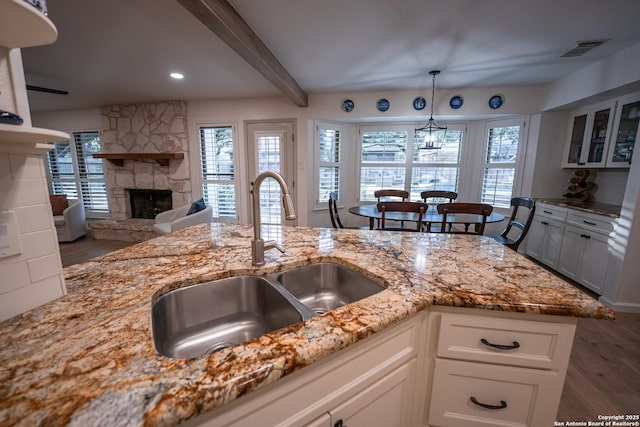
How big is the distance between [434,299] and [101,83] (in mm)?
4808

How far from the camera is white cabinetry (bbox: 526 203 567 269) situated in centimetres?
307

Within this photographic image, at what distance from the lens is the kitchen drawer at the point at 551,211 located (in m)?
3.02

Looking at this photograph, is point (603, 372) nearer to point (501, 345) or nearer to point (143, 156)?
point (501, 345)

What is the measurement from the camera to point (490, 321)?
92 cm

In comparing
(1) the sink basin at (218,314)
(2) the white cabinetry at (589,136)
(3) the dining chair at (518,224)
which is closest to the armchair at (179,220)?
(1) the sink basin at (218,314)

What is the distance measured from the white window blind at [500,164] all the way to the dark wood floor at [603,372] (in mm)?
2029

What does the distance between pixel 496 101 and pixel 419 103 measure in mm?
1020

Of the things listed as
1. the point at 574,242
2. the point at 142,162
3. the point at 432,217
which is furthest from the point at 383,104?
the point at 142,162

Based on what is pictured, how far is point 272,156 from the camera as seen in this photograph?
14.4 feet

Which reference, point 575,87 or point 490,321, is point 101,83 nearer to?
point 490,321

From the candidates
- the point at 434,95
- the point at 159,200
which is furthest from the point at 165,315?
the point at 159,200

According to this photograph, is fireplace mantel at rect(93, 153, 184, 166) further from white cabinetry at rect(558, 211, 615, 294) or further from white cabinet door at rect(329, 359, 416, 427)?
white cabinetry at rect(558, 211, 615, 294)

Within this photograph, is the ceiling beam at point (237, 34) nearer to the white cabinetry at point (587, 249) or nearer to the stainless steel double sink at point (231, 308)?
the stainless steel double sink at point (231, 308)

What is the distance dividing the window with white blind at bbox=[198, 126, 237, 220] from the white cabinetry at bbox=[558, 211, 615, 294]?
475 cm
